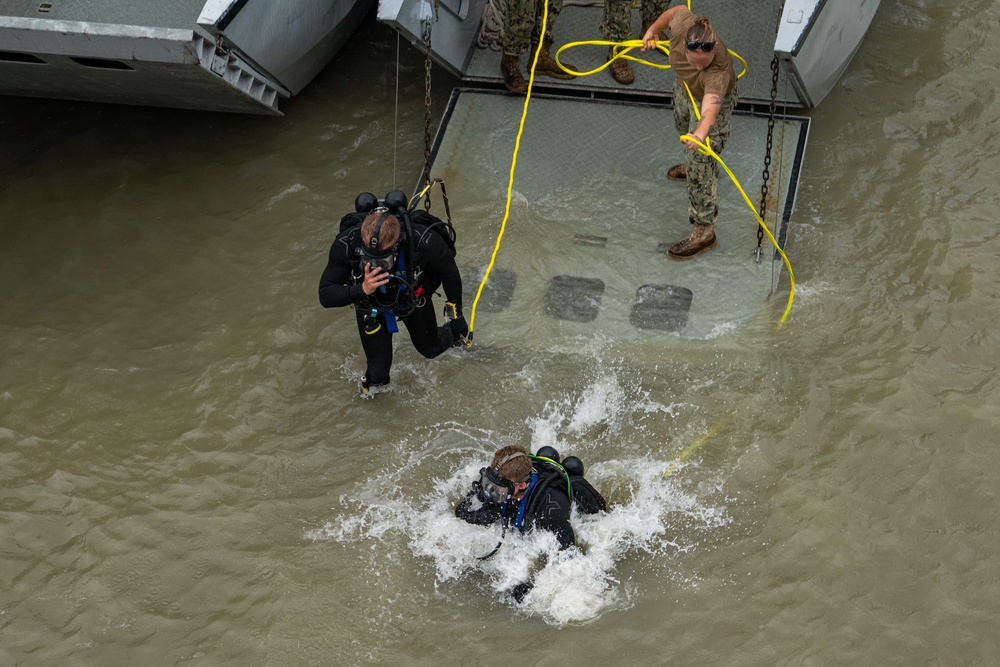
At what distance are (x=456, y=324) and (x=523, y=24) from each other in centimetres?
229

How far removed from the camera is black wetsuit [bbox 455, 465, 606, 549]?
182 inches

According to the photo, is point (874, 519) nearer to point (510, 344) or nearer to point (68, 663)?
point (510, 344)

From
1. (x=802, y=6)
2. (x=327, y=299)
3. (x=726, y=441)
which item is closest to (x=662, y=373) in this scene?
(x=726, y=441)

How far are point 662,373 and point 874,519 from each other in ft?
4.41

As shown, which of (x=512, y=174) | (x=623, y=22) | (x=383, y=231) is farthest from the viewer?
(x=623, y=22)

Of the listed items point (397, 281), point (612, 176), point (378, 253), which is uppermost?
point (378, 253)

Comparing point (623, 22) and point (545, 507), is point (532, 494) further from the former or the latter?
point (623, 22)

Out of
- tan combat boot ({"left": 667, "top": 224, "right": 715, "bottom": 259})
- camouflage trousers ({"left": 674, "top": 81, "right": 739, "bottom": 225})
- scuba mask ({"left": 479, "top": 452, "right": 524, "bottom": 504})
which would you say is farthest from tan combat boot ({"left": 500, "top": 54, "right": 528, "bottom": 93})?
scuba mask ({"left": 479, "top": 452, "right": 524, "bottom": 504})

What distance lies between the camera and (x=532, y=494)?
461 cm

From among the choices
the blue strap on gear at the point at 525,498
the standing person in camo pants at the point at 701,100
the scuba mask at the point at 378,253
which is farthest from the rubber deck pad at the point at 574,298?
the blue strap on gear at the point at 525,498

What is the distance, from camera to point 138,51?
18.9 ft

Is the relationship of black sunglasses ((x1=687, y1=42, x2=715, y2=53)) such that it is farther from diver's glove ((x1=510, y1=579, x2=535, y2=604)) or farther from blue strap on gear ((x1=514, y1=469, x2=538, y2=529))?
diver's glove ((x1=510, y1=579, x2=535, y2=604))

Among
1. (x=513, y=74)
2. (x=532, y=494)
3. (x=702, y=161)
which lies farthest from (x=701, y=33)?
(x=532, y=494)

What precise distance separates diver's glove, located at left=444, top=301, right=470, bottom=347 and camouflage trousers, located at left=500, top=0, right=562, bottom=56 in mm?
2173
